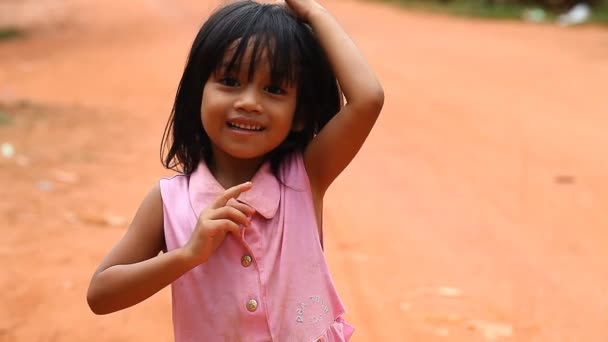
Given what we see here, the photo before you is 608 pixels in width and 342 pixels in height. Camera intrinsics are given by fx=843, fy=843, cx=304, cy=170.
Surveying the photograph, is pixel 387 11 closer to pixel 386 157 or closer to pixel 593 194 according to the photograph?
pixel 386 157

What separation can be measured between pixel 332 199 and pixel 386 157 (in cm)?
120

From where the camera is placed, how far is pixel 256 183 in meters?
1.96

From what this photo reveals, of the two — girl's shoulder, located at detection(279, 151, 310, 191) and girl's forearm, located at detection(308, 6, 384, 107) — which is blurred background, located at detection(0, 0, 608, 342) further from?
girl's forearm, located at detection(308, 6, 384, 107)

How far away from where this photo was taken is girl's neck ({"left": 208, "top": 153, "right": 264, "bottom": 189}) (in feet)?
6.66

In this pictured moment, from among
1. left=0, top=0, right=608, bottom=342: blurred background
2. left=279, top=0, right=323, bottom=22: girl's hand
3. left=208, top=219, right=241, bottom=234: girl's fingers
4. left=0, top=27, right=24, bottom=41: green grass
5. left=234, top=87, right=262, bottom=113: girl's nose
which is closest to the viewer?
left=208, top=219, right=241, bottom=234: girl's fingers

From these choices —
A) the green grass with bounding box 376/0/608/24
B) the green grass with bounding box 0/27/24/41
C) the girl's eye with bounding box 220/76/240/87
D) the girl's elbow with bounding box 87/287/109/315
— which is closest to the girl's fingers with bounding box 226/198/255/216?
the girl's eye with bounding box 220/76/240/87

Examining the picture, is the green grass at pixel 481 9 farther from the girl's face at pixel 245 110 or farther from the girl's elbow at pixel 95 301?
the girl's elbow at pixel 95 301

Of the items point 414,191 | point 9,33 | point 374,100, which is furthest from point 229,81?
point 9,33

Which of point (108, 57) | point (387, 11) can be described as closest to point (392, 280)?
point (108, 57)

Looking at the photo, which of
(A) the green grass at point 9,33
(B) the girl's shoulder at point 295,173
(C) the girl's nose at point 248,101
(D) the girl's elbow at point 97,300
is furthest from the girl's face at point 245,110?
(A) the green grass at point 9,33

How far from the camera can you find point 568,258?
4.32m

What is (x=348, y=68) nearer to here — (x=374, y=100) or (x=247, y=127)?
(x=374, y=100)

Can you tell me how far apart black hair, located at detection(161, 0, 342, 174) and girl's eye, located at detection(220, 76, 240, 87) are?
0.11ft

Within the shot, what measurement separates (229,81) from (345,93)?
27 centimetres
